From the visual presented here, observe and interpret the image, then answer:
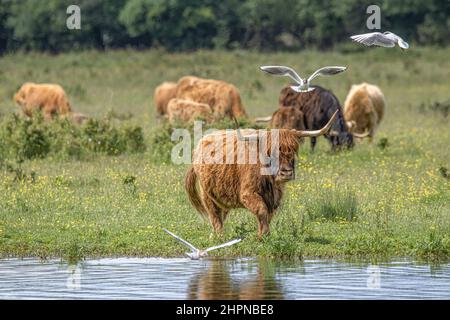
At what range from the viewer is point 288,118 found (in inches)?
777

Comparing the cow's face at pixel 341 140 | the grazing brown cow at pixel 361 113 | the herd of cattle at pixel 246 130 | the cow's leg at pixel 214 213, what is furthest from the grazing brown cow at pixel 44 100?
the cow's leg at pixel 214 213

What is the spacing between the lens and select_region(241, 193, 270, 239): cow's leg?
39.6 ft

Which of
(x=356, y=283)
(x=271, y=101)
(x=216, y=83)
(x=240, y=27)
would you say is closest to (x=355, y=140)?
(x=216, y=83)

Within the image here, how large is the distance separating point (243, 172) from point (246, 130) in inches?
17.3

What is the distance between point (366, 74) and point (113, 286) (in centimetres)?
2715

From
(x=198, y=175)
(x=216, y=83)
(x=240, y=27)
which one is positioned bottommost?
(x=198, y=175)

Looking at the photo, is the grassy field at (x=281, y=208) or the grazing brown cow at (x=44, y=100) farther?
the grazing brown cow at (x=44, y=100)

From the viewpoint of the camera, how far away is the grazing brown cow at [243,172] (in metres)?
12.0

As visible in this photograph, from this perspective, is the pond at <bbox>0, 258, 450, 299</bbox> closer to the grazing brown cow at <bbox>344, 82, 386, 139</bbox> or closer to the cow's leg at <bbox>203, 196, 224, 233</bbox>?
the cow's leg at <bbox>203, 196, 224, 233</bbox>

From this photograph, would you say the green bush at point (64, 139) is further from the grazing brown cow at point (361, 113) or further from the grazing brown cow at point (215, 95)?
the grazing brown cow at point (361, 113)

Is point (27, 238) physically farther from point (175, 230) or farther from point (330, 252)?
point (330, 252)

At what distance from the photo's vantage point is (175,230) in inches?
518

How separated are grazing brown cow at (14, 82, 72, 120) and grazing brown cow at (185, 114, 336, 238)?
40.6 feet

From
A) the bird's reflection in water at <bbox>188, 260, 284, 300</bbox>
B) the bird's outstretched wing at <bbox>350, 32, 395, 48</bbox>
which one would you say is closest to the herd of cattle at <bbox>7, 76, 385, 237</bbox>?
the bird's reflection in water at <bbox>188, 260, 284, 300</bbox>
